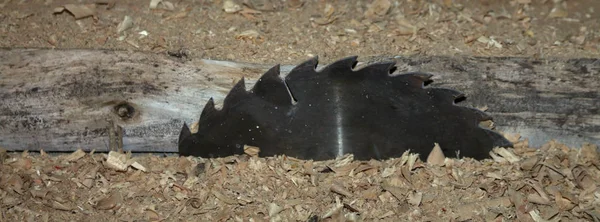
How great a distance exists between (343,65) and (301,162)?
526mm

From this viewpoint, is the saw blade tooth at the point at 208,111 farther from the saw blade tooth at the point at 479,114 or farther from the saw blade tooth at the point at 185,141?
the saw blade tooth at the point at 479,114

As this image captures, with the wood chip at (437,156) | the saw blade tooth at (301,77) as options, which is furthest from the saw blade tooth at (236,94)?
the wood chip at (437,156)

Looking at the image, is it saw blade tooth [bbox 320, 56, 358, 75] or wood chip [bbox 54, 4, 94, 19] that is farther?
wood chip [bbox 54, 4, 94, 19]

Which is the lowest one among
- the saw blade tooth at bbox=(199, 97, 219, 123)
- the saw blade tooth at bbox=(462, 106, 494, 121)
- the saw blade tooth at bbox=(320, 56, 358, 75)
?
the saw blade tooth at bbox=(199, 97, 219, 123)

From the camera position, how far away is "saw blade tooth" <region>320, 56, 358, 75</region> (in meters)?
3.41

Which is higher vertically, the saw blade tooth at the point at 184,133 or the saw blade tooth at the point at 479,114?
the saw blade tooth at the point at 479,114

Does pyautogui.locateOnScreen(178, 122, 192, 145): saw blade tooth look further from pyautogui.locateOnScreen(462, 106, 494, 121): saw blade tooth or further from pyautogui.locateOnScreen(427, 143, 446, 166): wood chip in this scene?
pyautogui.locateOnScreen(462, 106, 494, 121): saw blade tooth

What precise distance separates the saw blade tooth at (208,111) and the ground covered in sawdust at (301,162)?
22 cm

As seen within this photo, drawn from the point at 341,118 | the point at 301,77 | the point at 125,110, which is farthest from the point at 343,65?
the point at 125,110

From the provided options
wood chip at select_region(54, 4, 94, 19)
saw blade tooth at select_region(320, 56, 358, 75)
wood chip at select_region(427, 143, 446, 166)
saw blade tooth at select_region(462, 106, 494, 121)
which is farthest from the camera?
wood chip at select_region(54, 4, 94, 19)

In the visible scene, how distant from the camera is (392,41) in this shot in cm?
391

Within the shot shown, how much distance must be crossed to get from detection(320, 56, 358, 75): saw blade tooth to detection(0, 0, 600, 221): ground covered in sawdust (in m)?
0.30

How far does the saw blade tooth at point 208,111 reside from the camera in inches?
140

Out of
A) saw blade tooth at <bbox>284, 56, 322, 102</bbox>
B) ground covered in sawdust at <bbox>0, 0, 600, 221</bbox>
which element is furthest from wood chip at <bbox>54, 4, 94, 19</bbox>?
saw blade tooth at <bbox>284, 56, 322, 102</bbox>
